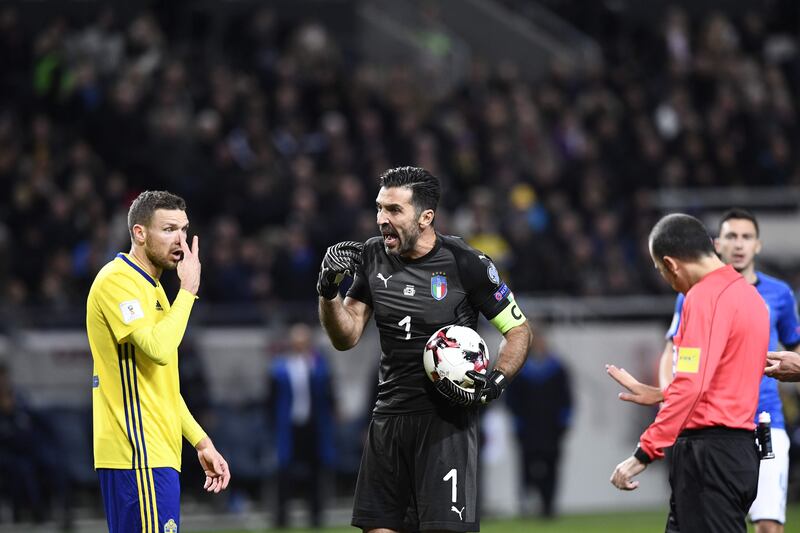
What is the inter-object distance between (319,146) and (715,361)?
41.8 ft

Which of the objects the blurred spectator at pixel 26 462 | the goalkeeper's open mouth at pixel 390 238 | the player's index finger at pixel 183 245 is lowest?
the blurred spectator at pixel 26 462

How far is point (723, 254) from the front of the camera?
842cm

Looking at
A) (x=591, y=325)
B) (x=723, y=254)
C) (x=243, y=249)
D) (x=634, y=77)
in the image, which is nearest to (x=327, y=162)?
(x=243, y=249)

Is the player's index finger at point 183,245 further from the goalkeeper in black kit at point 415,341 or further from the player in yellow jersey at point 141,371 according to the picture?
the goalkeeper in black kit at point 415,341

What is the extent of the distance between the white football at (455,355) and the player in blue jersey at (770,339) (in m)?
1.62

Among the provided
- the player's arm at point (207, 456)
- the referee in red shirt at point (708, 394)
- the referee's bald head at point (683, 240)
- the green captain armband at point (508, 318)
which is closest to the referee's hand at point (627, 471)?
the referee in red shirt at point (708, 394)

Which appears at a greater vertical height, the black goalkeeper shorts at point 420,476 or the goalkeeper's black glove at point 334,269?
the goalkeeper's black glove at point 334,269

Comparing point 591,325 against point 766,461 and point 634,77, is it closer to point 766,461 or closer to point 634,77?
point 634,77

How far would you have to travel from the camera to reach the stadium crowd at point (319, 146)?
53.2 ft

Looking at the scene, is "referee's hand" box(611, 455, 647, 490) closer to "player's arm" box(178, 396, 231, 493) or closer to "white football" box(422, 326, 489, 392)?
"white football" box(422, 326, 489, 392)

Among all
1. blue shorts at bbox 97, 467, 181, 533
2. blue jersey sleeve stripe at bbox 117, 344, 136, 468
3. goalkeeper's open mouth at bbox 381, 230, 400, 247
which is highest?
goalkeeper's open mouth at bbox 381, 230, 400, 247

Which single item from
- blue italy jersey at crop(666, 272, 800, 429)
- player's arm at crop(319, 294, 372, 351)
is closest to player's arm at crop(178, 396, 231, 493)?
player's arm at crop(319, 294, 372, 351)

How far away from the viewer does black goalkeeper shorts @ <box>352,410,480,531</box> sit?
22.9 ft

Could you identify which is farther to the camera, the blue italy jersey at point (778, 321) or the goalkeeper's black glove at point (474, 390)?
the blue italy jersey at point (778, 321)
